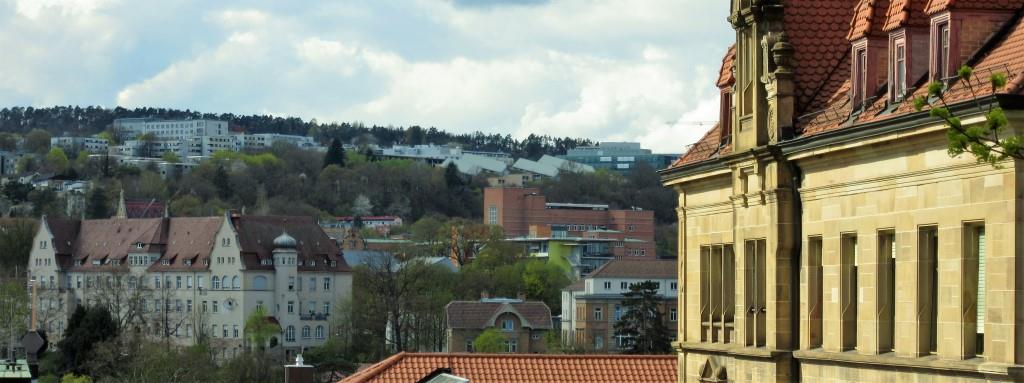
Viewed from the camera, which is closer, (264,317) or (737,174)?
(737,174)

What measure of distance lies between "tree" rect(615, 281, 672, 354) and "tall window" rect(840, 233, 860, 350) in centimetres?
11190

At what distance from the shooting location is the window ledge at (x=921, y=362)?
83.1 ft

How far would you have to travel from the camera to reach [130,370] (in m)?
132

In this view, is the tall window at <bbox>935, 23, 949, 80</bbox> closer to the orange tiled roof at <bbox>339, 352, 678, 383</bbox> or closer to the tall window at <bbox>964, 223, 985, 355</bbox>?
the tall window at <bbox>964, 223, 985, 355</bbox>

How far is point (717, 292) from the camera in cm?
3806

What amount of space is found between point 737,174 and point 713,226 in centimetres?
315

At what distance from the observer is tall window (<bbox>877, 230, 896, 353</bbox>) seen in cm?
2925

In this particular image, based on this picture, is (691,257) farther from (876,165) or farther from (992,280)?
(992,280)

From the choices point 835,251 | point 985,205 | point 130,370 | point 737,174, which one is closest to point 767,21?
point 737,174

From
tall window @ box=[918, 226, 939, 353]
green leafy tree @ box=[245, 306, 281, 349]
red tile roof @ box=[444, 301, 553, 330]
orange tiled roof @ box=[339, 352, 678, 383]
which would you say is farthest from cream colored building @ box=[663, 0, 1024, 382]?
green leafy tree @ box=[245, 306, 281, 349]

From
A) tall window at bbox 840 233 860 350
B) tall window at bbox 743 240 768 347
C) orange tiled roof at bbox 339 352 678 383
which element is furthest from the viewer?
orange tiled roof at bbox 339 352 678 383

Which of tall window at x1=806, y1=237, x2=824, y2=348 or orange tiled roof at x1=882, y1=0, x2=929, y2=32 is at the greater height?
orange tiled roof at x1=882, y1=0, x2=929, y2=32

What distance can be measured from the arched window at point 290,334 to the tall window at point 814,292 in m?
165

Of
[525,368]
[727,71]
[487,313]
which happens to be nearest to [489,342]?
[487,313]
